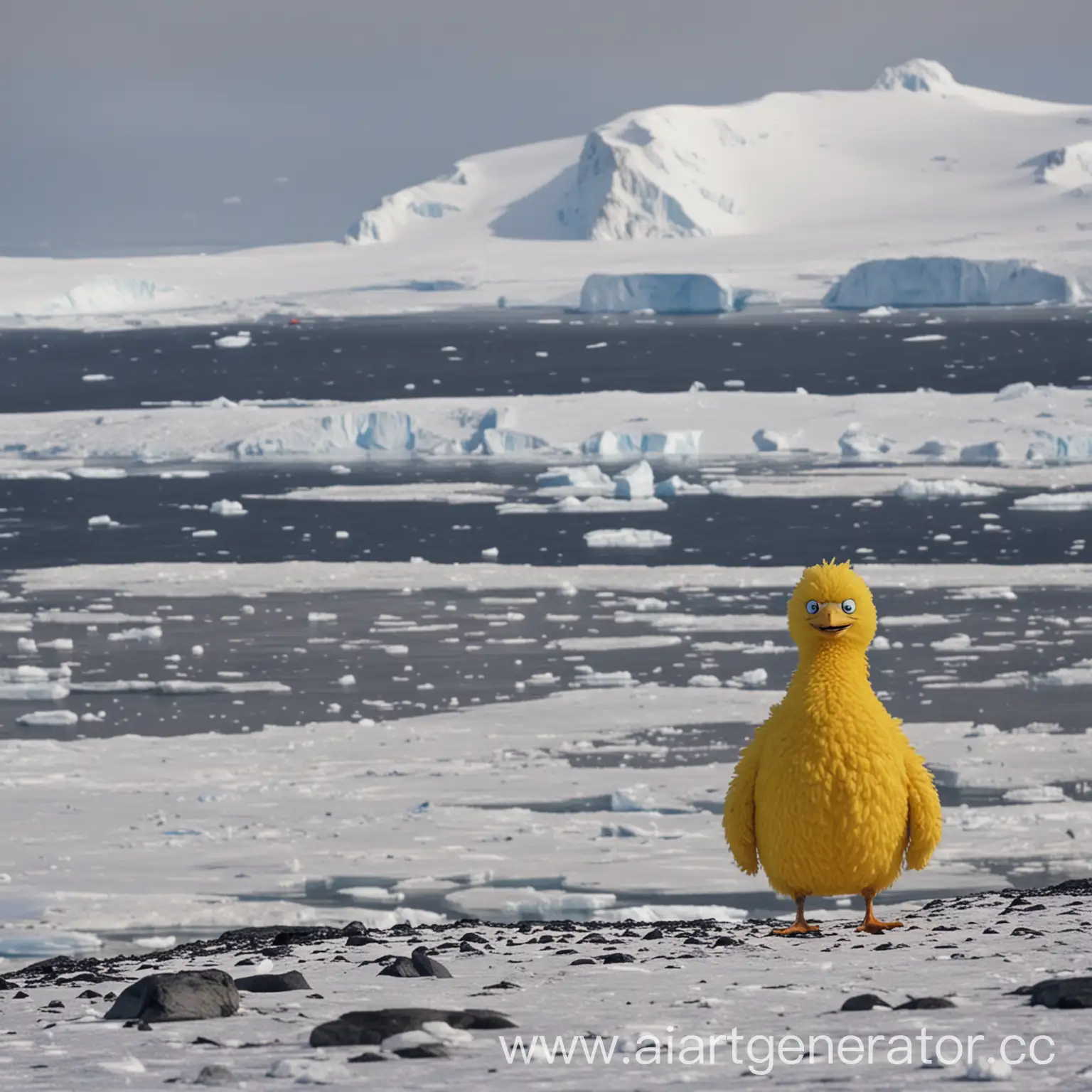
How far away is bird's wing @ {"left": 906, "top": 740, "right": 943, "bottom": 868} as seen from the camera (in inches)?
210

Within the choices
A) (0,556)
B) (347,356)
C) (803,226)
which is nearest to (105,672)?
(0,556)

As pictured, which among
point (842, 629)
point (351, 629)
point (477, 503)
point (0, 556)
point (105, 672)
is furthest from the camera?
point (477, 503)

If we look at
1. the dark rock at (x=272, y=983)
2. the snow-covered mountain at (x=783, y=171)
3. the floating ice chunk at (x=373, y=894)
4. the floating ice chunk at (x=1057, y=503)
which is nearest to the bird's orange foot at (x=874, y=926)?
the dark rock at (x=272, y=983)

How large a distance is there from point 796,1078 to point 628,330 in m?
78.1

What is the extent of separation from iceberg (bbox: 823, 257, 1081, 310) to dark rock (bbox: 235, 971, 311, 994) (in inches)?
3039

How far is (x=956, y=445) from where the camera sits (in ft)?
107

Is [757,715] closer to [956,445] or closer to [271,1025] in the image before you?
[271,1025]

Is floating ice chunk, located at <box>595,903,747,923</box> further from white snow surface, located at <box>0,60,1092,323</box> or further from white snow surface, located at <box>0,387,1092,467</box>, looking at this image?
white snow surface, located at <box>0,60,1092,323</box>

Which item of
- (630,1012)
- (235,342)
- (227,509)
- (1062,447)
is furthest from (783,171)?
(630,1012)

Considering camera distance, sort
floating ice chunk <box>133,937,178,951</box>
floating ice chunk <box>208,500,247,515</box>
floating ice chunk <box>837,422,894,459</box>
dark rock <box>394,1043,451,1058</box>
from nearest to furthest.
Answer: dark rock <box>394,1043,451,1058</box> → floating ice chunk <box>133,937,178,951</box> → floating ice chunk <box>208,500,247,515</box> → floating ice chunk <box>837,422,894,459</box>

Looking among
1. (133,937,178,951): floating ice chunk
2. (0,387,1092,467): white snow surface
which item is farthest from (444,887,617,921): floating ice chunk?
(0,387,1092,467): white snow surface

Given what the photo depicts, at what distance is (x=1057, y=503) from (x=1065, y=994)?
76.7 feet

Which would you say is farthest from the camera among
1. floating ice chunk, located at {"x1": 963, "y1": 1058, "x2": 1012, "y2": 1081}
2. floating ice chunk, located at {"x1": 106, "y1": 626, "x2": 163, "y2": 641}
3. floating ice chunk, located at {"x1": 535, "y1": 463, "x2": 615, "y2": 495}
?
floating ice chunk, located at {"x1": 535, "y1": 463, "x2": 615, "y2": 495}

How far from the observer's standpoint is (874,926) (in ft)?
17.8
